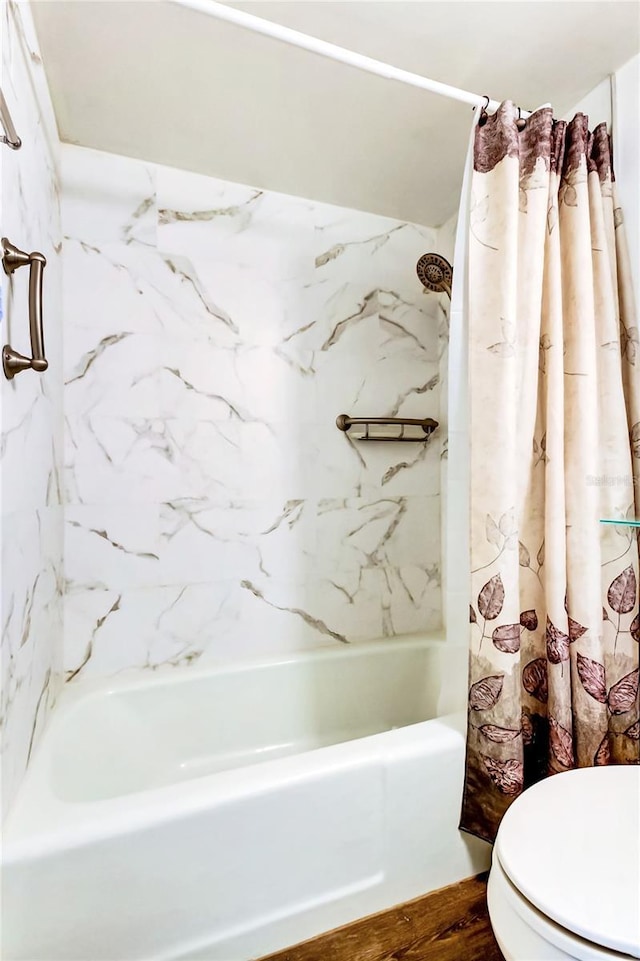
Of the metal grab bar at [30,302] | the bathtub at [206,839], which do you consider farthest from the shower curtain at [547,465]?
the metal grab bar at [30,302]

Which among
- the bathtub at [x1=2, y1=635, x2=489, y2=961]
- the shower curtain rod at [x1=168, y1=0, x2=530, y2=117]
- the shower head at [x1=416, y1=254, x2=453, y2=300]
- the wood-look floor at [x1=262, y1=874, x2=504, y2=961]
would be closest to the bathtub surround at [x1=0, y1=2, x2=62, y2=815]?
the bathtub at [x1=2, y1=635, x2=489, y2=961]

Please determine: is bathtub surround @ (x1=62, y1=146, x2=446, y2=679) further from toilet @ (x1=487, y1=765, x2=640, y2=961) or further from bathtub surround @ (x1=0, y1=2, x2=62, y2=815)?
toilet @ (x1=487, y1=765, x2=640, y2=961)

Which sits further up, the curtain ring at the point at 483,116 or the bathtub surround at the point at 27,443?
the curtain ring at the point at 483,116

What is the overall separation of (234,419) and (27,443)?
2.62 ft

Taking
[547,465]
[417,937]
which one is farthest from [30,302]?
[417,937]

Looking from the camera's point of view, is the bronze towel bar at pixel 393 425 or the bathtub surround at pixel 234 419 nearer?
the bathtub surround at pixel 234 419

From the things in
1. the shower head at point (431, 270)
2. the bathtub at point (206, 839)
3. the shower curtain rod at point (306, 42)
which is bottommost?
the bathtub at point (206, 839)

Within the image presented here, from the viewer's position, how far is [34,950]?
91 cm

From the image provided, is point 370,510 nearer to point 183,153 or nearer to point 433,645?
point 433,645

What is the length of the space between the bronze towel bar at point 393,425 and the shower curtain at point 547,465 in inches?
26.8

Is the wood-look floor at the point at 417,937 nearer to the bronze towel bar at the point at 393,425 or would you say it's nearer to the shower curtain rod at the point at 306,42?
the bronze towel bar at the point at 393,425

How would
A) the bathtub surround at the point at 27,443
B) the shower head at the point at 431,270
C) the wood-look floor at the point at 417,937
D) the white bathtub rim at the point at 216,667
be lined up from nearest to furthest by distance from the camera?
1. the bathtub surround at the point at 27,443
2. the wood-look floor at the point at 417,937
3. the white bathtub rim at the point at 216,667
4. the shower head at the point at 431,270

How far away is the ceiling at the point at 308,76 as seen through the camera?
3.99ft

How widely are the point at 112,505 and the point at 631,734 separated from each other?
1685 millimetres
